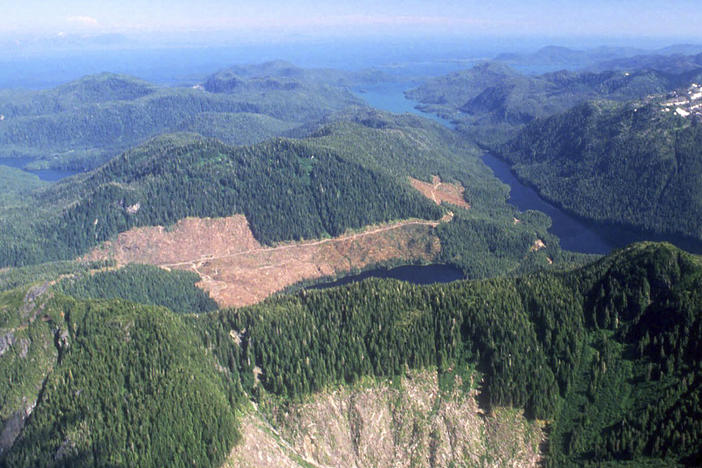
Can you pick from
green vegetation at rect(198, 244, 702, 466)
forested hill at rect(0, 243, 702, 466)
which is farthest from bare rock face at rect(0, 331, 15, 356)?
green vegetation at rect(198, 244, 702, 466)

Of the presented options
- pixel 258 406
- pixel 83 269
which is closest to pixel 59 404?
pixel 258 406

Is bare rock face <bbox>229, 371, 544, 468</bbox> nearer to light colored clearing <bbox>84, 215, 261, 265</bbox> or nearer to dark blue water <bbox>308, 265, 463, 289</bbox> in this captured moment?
dark blue water <bbox>308, 265, 463, 289</bbox>

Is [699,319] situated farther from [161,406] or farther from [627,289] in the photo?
[161,406]

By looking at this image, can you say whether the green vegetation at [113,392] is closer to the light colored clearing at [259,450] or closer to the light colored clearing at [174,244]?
the light colored clearing at [259,450]

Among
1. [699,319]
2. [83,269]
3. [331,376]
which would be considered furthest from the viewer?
[83,269]

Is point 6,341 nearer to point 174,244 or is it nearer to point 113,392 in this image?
point 113,392

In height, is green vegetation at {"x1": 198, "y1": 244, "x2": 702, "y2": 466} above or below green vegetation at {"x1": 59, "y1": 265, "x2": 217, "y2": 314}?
above
